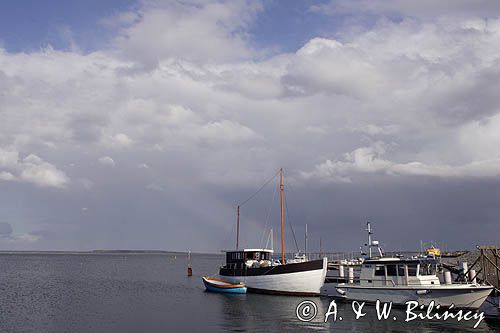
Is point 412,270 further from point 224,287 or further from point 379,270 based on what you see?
point 224,287

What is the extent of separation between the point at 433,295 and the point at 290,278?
1660 cm

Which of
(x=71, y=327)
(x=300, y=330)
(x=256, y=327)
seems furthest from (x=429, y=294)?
(x=71, y=327)

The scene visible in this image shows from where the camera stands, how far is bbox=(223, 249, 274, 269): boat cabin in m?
54.8

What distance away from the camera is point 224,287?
55.6 m

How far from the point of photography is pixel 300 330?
31.9 m

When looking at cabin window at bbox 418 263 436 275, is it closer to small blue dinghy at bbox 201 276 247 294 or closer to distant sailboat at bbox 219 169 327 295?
distant sailboat at bbox 219 169 327 295

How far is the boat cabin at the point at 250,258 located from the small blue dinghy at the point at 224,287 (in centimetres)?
237

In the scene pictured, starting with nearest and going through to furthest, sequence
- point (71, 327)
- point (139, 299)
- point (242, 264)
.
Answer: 1. point (71, 327)
2. point (139, 299)
3. point (242, 264)

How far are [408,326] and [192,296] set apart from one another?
29031mm

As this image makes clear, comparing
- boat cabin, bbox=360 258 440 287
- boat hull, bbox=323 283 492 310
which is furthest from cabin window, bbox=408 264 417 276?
boat hull, bbox=323 283 492 310

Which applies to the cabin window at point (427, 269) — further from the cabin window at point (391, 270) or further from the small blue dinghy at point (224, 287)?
the small blue dinghy at point (224, 287)

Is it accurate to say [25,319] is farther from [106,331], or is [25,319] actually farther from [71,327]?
[106,331]

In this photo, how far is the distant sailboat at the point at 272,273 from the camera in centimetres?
4872

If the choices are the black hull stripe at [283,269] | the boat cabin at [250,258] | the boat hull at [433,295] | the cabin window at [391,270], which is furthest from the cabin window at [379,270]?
the boat cabin at [250,258]
